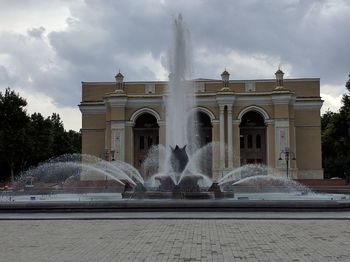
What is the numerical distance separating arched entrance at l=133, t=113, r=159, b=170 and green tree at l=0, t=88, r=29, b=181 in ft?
45.0

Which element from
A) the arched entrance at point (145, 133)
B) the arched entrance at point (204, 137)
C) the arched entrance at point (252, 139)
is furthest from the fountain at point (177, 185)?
the arched entrance at point (145, 133)

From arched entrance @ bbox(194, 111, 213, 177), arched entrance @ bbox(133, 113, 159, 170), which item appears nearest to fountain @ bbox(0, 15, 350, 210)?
arched entrance @ bbox(194, 111, 213, 177)

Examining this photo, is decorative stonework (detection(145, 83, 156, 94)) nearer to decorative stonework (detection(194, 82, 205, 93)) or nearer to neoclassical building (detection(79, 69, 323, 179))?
neoclassical building (detection(79, 69, 323, 179))

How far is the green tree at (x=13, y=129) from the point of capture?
51.7 meters

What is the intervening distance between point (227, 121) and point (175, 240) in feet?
154

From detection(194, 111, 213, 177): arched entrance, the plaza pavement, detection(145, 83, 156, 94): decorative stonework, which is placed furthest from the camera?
detection(145, 83, 156, 94): decorative stonework

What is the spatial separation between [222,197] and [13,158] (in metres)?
35.5

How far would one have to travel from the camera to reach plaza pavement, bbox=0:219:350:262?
918 cm

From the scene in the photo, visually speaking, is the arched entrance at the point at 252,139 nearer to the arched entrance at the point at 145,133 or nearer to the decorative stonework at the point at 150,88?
the arched entrance at the point at 145,133

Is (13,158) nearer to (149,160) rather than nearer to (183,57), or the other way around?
(149,160)

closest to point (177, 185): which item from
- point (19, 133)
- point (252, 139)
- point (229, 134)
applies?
point (19, 133)

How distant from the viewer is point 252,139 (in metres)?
63.1

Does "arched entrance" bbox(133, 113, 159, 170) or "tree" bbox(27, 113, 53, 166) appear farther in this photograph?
"arched entrance" bbox(133, 113, 159, 170)

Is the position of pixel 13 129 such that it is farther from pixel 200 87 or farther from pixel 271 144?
pixel 271 144
